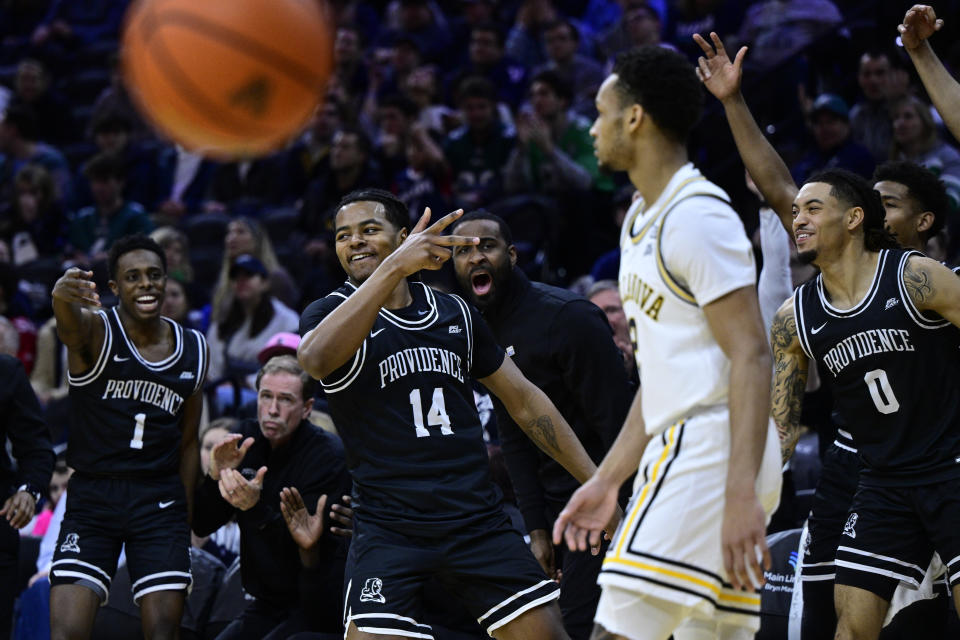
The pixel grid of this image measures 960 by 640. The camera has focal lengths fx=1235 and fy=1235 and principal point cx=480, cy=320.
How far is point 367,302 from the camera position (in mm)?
3930

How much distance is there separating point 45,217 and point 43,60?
4.58 metres

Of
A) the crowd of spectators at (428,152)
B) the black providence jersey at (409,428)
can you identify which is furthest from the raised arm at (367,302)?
the crowd of spectators at (428,152)

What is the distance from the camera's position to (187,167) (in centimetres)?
1240

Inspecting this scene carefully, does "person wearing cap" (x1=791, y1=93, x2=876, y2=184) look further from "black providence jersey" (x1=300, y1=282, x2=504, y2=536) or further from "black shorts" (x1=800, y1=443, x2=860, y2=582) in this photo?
"black providence jersey" (x1=300, y1=282, x2=504, y2=536)

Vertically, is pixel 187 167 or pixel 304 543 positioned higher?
pixel 187 167

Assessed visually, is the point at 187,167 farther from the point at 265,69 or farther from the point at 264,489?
the point at 264,489

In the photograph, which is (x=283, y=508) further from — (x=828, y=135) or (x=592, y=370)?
(x=828, y=135)

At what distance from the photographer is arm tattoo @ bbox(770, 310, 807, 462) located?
15.8 feet

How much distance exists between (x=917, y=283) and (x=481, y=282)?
6.17ft

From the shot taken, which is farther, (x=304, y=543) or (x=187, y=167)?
(x=187, y=167)

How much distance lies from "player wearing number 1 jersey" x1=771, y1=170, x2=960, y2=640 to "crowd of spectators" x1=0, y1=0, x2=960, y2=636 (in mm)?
2079

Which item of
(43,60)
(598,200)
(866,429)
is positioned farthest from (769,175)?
(43,60)

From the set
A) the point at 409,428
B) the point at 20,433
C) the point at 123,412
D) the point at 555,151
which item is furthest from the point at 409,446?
the point at 555,151

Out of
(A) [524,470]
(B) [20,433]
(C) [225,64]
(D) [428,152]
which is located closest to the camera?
(A) [524,470]
